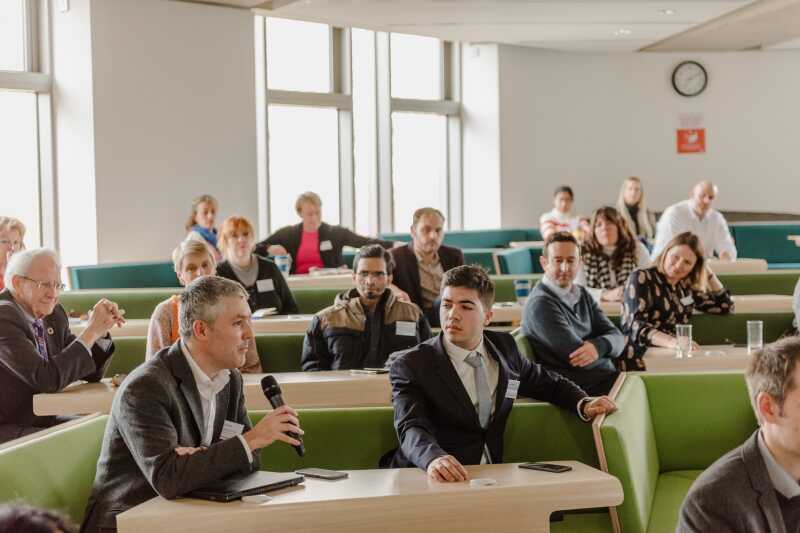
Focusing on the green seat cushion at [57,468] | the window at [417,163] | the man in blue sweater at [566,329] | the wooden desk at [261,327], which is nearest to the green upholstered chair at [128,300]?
the wooden desk at [261,327]

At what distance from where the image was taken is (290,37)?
12.0m

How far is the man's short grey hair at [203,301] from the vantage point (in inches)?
121

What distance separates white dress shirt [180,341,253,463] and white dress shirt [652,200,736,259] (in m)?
7.82

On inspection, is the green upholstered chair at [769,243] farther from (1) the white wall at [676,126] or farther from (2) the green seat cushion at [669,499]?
(2) the green seat cushion at [669,499]

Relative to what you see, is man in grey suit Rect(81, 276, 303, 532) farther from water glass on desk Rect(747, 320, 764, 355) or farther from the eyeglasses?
water glass on desk Rect(747, 320, 764, 355)

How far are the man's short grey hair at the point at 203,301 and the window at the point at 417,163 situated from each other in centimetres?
1012

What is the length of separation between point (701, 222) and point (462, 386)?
24.6 feet

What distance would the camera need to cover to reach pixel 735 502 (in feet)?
7.34

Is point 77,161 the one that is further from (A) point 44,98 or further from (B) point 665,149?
(B) point 665,149

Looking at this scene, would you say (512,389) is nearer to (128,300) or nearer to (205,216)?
(128,300)

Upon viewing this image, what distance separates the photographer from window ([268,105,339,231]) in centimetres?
1194

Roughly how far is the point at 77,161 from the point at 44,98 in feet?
2.08

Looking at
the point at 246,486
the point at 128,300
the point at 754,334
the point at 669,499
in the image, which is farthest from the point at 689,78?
the point at 246,486

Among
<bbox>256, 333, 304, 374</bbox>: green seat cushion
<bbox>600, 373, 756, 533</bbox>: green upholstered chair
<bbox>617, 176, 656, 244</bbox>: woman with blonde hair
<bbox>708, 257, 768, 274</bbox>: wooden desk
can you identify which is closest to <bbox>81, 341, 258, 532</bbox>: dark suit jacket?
<bbox>600, 373, 756, 533</bbox>: green upholstered chair
